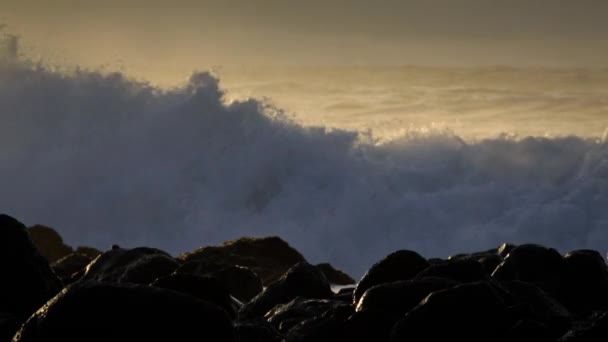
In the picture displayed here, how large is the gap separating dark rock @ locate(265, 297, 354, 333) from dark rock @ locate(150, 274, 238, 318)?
33.8 inches

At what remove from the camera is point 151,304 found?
7.79 m

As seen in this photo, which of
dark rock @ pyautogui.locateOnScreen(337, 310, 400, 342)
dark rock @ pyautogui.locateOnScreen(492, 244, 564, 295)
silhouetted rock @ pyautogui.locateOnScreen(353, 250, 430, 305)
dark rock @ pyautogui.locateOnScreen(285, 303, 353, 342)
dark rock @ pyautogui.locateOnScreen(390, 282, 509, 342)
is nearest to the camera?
dark rock @ pyautogui.locateOnScreen(390, 282, 509, 342)

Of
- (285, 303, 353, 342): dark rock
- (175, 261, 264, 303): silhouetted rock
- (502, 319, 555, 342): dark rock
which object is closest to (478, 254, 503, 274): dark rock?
(175, 261, 264, 303): silhouetted rock

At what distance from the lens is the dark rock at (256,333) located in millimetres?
9961

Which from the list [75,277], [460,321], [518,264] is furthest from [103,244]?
[460,321]

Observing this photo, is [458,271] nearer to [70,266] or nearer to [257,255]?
[70,266]

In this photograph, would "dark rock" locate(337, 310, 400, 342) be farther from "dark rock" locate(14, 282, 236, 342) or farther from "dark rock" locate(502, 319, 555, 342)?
"dark rock" locate(14, 282, 236, 342)

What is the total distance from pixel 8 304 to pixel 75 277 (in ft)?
16.9

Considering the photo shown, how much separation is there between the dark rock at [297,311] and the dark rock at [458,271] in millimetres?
941

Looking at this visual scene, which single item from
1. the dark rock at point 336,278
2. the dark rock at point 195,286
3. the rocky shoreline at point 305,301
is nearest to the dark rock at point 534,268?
the rocky shoreline at point 305,301

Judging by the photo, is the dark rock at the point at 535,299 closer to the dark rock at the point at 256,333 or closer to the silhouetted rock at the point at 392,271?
the silhouetted rock at the point at 392,271

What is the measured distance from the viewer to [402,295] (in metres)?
10.4

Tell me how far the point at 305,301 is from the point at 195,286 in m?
2.05

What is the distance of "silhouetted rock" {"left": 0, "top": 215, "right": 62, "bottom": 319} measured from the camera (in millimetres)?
10625
